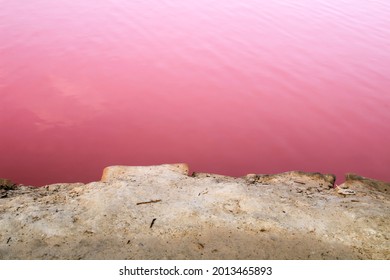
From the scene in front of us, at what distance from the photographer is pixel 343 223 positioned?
2.36m

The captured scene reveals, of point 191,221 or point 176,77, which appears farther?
point 176,77

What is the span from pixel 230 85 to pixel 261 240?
3376 mm

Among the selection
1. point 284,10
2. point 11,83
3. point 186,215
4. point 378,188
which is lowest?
point 11,83

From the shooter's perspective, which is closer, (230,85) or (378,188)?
(378,188)

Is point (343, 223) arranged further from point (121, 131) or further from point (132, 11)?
point (132, 11)

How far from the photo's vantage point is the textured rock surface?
6.93ft

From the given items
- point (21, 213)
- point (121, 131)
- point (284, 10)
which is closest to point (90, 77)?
point (121, 131)

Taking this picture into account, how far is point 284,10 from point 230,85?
4315 mm

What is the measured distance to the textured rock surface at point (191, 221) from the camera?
211 centimetres

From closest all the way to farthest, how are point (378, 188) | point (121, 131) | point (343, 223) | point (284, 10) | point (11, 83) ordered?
point (343, 223), point (378, 188), point (121, 131), point (11, 83), point (284, 10)

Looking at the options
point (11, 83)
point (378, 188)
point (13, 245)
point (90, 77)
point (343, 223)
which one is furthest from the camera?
point (90, 77)

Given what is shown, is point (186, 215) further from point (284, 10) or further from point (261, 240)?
point (284, 10)

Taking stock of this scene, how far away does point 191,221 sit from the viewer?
2.36 m

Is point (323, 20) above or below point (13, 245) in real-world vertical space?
above
